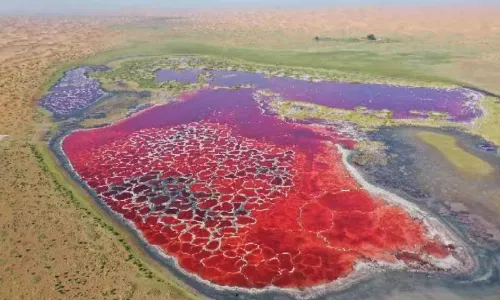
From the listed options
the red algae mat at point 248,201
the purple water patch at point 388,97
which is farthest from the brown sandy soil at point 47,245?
the purple water patch at point 388,97

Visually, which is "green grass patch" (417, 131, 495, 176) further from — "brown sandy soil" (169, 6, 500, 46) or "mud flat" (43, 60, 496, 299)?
"brown sandy soil" (169, 6, 500, 46)

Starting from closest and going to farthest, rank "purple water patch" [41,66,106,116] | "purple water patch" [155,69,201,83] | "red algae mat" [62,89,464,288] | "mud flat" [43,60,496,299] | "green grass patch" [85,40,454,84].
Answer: "mud flat" [43,60,496,299] < "red algae mat" [62,89,464,288] < "purple water patch" [41,66,106,116] < "purple water patch" [155,69,201,83] < "green grass patch" [85,40,454,84]

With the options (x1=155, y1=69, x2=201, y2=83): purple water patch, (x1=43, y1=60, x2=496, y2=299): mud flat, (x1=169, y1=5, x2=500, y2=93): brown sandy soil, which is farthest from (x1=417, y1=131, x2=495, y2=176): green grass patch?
(x1=155, y1=69, x2=201, y2=83): purple water patch

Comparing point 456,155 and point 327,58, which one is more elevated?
point 327,58

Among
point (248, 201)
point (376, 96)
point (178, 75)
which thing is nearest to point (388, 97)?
point (376, 96)

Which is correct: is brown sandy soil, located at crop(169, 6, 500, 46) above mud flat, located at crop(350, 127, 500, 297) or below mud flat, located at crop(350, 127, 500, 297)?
above

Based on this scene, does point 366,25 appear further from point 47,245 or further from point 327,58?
point 47,245
